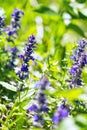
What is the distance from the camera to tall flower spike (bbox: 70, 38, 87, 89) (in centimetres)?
236

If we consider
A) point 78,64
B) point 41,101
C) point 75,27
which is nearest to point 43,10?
point 75,27

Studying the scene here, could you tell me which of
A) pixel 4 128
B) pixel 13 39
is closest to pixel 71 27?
pixel 13 39

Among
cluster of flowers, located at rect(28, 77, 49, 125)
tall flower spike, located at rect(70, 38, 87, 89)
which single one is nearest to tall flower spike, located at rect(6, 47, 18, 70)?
tall flower spike, located at rect(70, 38, 87, 89)

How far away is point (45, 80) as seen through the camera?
1606 mm

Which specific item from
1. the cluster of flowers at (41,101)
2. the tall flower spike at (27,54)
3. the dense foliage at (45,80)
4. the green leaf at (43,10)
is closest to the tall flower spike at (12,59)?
the dense foliage at (45,80)

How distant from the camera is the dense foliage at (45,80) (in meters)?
1.68

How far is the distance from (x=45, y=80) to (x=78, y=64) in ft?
2.61

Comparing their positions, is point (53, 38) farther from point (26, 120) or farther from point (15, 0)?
point (26, 120)

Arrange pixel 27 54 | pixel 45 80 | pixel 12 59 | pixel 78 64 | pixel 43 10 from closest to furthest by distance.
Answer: pixel 45 80 < pixel 78 64 < pixel 27 54 < pixel 12 59 < pixel 43 10

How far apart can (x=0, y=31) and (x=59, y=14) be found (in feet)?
4.21

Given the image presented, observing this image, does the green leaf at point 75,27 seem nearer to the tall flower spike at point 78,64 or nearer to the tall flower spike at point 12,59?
the tall flower spike at point 12,59

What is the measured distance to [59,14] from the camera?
4.49m

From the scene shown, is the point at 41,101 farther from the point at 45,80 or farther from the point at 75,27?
the point at 75,27

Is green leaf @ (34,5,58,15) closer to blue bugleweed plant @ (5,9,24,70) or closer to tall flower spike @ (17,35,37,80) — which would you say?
blue bugleweed plant @ (5,9,24,70)
